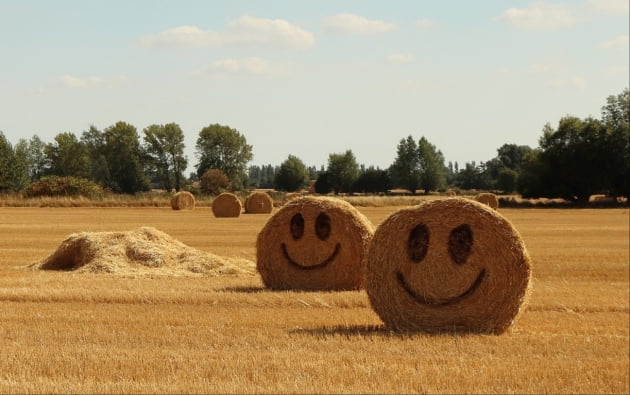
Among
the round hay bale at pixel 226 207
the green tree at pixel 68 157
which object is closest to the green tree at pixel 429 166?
the green tree at pixel 68 157

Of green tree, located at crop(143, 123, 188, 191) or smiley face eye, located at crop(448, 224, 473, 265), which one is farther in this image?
green tree, located at crop(143, 123, 188, 191)

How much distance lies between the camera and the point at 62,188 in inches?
2463

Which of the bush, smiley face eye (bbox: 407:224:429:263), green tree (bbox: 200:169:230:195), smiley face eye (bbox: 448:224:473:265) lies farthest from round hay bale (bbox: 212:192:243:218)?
green tree (bbox: 200:169:230:195)

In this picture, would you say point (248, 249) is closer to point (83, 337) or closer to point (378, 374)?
point (83, 337)

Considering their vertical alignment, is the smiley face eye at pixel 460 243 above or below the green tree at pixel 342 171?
below

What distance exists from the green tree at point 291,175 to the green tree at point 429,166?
53.9ft

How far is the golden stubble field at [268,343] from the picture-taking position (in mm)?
8086

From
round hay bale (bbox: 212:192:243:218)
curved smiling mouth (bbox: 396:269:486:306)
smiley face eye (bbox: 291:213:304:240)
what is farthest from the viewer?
round hay bale (bbox: 212:192:243:218)

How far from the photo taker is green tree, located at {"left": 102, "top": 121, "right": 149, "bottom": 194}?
10525 centimetres

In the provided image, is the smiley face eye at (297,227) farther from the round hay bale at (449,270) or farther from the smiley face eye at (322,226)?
the round hay bale at (449,270)

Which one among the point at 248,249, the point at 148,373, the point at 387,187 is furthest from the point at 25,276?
the point at 387,187

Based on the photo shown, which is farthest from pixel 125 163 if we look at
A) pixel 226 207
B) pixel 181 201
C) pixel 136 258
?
pixel 136 258

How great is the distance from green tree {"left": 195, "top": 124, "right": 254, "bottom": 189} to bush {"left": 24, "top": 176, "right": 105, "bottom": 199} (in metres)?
47.5

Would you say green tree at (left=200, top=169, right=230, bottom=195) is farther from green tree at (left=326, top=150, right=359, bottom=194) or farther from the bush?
the bush
